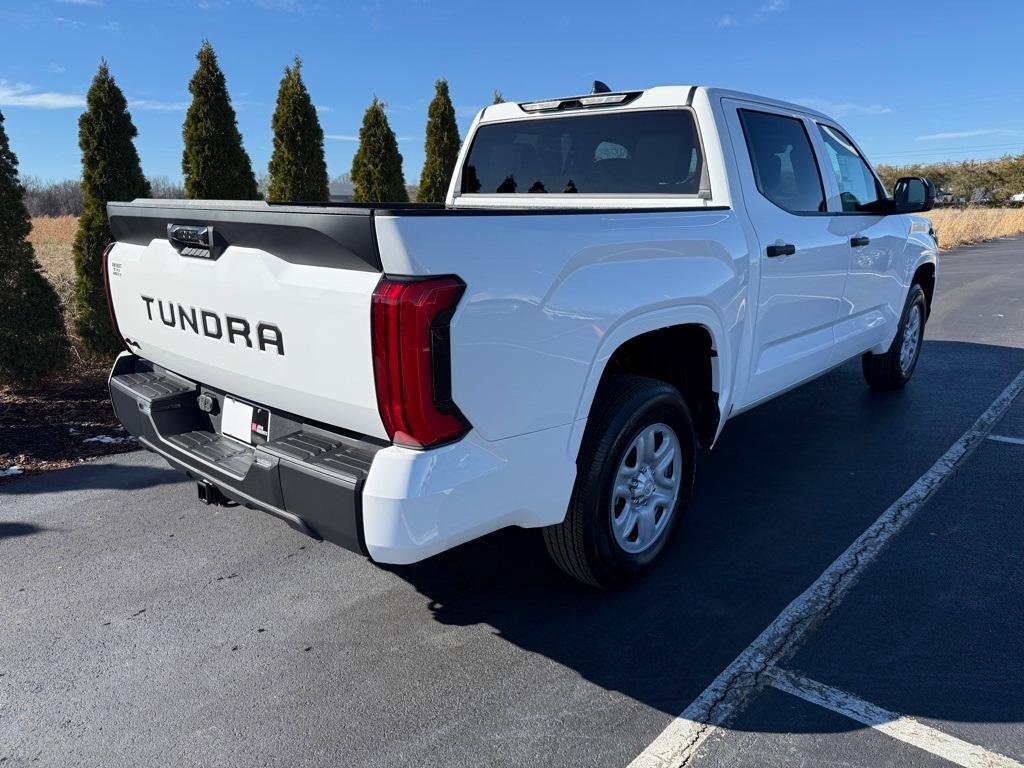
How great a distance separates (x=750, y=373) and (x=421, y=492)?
221 centimetres

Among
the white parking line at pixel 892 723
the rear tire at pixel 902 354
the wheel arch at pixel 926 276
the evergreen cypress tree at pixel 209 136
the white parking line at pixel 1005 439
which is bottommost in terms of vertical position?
the white parking line at pixel 892 723

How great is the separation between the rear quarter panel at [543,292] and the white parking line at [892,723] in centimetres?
115

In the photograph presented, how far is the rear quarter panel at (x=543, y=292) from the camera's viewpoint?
2.18 m

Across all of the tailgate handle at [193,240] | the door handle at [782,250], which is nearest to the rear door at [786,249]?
the door handle at [782,250]

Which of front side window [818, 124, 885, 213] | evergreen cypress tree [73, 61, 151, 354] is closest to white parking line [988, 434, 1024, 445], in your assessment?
front side window [818, 124, 885, 213]

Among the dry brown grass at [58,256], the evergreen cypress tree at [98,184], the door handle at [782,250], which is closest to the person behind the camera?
the door handle at [782,250]

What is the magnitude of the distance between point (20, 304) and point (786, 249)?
20.0 feet

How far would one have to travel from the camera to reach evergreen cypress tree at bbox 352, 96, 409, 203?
1232 cm

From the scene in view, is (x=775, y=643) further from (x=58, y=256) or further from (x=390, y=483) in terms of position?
(x=58, y=256)

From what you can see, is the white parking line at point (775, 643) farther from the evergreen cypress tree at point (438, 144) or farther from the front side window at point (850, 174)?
the evergreen cypress tree at point (438, 144)

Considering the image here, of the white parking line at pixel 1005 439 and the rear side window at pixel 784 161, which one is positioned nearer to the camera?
the rear side window at pixel 784 161

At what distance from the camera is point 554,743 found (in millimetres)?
2322

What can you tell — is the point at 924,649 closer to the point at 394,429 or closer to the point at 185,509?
the point at 394,429

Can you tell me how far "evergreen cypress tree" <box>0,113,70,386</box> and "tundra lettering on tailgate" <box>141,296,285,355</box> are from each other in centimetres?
404
